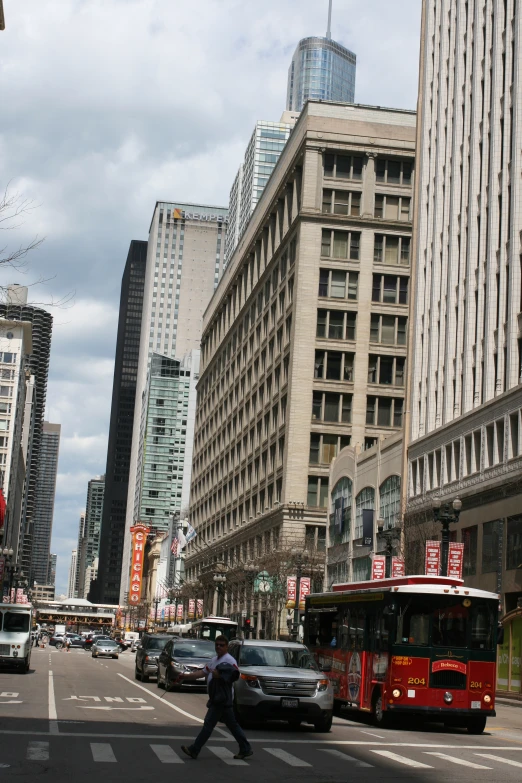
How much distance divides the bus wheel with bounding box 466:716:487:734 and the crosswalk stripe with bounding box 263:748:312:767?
7724 millimetres

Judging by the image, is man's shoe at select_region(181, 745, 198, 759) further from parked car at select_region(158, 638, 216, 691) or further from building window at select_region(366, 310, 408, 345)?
building window at select_region(366, 310, 408, 345)

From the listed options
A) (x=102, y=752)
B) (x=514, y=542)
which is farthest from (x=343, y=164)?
(x=102, y=752)

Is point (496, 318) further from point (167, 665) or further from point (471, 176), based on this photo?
point (167, 665)

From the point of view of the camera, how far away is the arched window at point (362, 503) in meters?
68.2

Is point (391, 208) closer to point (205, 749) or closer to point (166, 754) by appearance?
point (205, 749)

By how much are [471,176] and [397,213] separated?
3068 centimetres

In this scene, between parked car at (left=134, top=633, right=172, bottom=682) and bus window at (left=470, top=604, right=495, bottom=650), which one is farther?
parked car at (left=134, top=633, right=172, bottom=682)

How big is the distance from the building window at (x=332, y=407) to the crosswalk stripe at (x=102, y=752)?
222ft

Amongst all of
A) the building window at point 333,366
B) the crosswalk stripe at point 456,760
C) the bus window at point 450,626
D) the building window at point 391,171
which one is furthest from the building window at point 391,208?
the crosswalk stripe at point 456,760

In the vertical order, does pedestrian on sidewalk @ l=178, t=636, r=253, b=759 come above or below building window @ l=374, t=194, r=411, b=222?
below

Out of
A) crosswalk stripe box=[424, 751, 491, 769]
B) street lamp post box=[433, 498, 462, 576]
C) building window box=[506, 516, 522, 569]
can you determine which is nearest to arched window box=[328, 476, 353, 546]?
building window box=[506, 516, 522, 569]

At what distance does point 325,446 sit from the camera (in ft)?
277

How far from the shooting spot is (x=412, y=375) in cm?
6512

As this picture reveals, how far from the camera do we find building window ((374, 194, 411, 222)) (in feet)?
291
